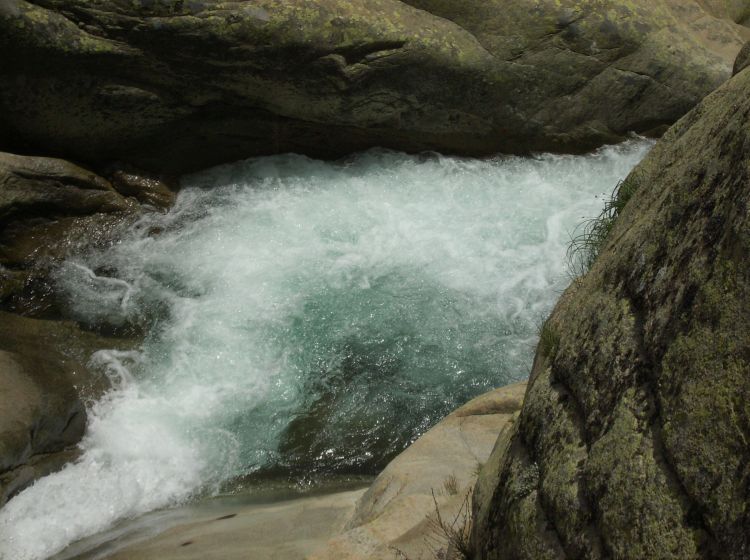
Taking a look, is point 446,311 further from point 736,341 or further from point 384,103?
point 736,341

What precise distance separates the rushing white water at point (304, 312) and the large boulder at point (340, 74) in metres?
0.43

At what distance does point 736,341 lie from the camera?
1.85m

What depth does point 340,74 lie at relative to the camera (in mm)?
7418

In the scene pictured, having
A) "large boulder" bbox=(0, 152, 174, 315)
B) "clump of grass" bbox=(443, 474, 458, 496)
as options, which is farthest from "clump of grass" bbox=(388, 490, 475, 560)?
"large boulder" bbox=(0, 152, 174, 315)

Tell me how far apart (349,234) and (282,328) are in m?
1.41

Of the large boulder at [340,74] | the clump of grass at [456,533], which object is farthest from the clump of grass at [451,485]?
the large boulder at [340,74]

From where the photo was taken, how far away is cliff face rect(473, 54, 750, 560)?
1.82 m

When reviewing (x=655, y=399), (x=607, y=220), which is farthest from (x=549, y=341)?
(x=607, y=220)

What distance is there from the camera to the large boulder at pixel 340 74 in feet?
22.4

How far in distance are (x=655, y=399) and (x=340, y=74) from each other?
6.08 m

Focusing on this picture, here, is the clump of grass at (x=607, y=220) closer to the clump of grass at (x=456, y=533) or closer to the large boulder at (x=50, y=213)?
the clump of grass at (x=456, y=533)

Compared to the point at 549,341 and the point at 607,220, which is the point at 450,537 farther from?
the point at 607,220

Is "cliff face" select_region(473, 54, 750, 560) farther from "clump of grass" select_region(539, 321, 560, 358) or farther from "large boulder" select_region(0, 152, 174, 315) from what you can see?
"large boulder" select_region(0, 152, 174, 315)

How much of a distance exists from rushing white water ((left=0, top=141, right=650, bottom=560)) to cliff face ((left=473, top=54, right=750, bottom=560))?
9.65 ft
